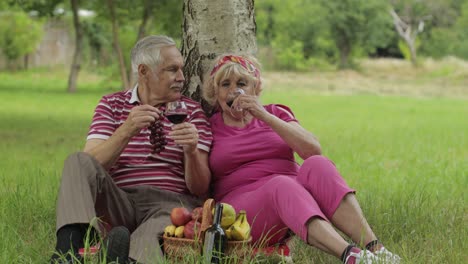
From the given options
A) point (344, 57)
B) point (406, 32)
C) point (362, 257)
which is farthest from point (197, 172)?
point (406, 32)

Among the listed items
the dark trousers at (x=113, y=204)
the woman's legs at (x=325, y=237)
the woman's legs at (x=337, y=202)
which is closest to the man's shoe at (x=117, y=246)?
the dark trousers at (x=113, y=204)

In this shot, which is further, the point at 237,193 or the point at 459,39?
the point at 459,39

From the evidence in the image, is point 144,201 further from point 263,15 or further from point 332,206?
point 263,15

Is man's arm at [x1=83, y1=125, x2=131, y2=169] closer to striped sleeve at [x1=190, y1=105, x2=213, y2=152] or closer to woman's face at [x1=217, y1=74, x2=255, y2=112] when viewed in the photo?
striped sleeve at [x1=190, y1=105, x2=213, y2=152]

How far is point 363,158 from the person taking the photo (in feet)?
41.1

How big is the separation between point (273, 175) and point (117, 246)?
125 cm

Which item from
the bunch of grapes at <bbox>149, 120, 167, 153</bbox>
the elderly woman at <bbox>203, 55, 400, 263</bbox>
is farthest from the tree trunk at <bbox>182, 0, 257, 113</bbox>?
the bunch of grapes at <bbox>149, 120, 167, 153</bbox>

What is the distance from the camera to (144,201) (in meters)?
5.49

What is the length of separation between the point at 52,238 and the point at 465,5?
61573 millimetres

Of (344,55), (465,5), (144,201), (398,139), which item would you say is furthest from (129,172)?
(465,5)

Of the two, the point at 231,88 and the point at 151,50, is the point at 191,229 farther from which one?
the point at 151,50

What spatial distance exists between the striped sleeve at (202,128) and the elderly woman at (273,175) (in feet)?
0.21

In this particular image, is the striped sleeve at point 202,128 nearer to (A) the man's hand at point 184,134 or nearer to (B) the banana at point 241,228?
(A) the man's hand at point 184,134

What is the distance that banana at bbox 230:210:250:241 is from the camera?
492cm
